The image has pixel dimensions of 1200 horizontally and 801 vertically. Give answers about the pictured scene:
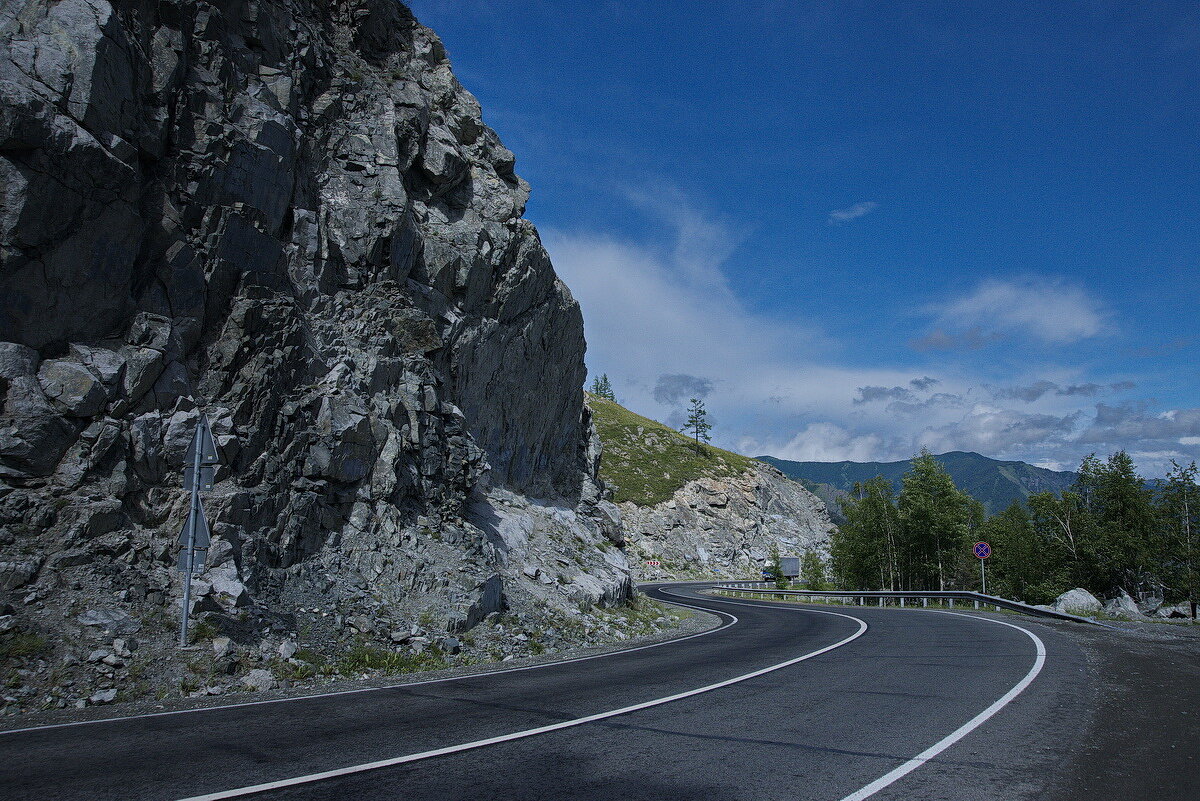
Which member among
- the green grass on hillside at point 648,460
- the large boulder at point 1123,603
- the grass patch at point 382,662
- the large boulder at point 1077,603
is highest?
the green grass on hillside at point 648,460

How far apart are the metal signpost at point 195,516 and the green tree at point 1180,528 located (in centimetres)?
3789

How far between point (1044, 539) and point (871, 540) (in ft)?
61.6

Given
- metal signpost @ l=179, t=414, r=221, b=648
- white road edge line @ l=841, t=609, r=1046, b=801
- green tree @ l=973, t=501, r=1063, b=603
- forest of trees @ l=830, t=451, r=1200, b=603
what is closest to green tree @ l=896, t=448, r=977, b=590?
forest of trees @ l=830, t=451, r=1200, b=603

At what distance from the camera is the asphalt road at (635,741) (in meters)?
5.54

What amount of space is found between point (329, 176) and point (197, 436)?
12775 millimetres

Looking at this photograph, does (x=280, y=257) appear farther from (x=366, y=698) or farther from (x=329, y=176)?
(x=366, y=698)

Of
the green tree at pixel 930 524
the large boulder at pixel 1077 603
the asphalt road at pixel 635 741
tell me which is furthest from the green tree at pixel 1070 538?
the asphalt road at pixel 635 741

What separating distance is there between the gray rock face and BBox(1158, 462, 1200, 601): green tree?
49.8 metres

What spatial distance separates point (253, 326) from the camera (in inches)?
669

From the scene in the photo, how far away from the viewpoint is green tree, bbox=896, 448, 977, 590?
169 feet

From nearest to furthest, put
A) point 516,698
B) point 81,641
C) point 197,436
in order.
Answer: point 516,698 < point 81,641 < point 197,436

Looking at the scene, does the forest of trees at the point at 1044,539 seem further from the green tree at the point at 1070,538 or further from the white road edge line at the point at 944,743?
the white road edge line at the point at 944,743

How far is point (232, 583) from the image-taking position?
44.7 feet

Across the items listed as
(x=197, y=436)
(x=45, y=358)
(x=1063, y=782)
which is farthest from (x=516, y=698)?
(x=45, y=358)
